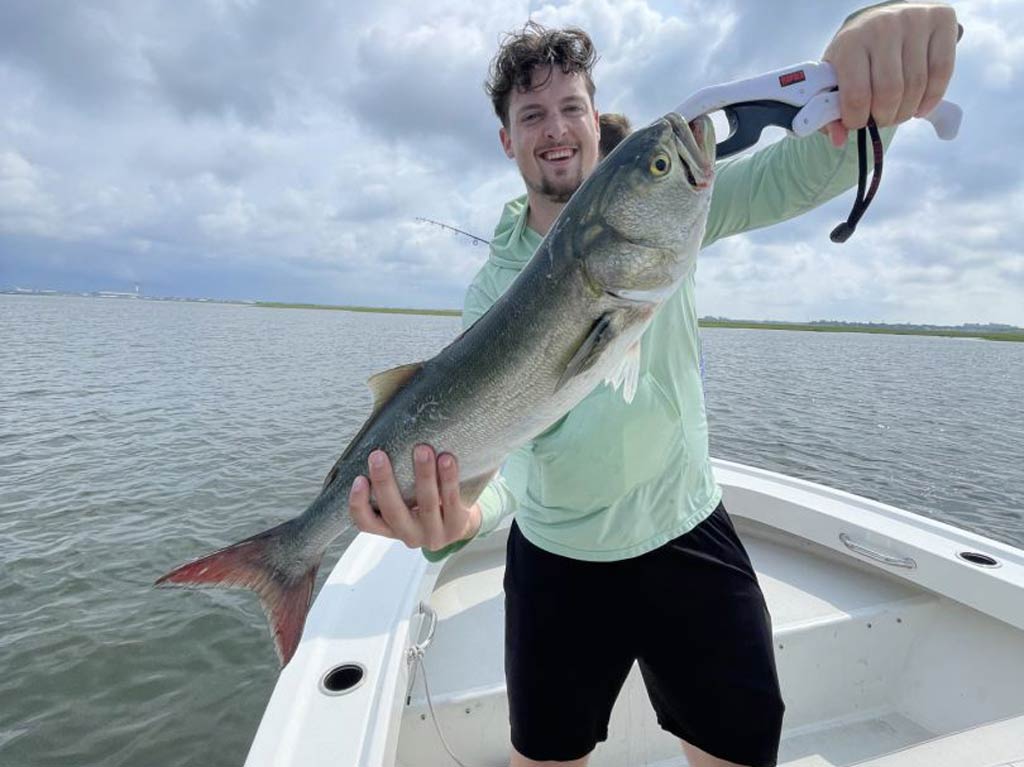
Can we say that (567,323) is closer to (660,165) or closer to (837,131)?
(660,165)

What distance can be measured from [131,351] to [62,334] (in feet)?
58.7

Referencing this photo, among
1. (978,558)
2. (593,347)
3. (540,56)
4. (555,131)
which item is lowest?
(978,558)

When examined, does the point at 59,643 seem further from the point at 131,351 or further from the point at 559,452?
the point at 131,351

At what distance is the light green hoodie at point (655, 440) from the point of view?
2754 mm

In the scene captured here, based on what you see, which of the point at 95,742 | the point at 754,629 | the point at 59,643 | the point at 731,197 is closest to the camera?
the point at 754,629

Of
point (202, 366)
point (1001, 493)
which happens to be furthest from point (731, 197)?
point (202, 366)

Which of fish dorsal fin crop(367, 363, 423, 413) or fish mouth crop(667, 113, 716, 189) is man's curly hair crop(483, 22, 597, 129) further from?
fish dorsal fin crop(367, 363, 423, 413)

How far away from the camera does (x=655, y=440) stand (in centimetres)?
279

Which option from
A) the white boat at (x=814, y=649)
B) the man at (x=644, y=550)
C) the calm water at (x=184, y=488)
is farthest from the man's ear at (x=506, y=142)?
the calm water at (x=184, y=488)

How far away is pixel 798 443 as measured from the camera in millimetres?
17812

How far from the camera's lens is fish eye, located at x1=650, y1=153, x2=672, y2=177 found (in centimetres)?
223

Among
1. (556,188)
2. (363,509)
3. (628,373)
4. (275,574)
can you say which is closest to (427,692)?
(275,574)

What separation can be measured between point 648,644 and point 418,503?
1.27 m

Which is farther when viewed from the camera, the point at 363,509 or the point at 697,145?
the point at 363,509
